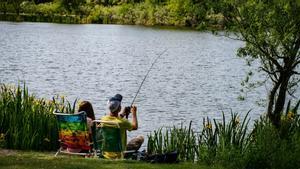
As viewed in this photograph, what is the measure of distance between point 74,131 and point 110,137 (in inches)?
23.8

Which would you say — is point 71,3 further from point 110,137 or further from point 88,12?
point 110,137

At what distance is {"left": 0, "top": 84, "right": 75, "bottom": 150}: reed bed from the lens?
11023mm

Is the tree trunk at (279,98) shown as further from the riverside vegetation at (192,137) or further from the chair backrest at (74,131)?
the chair backrest at (74,131)

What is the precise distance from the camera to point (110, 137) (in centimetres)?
943

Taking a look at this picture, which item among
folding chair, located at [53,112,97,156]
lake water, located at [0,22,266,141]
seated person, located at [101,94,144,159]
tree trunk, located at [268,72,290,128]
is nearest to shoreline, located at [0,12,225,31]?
lake water, located at [0,22,266,141]

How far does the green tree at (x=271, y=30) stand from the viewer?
1047 cm

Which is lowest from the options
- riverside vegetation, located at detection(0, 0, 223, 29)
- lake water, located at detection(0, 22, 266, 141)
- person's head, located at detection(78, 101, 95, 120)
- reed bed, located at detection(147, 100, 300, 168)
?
lake water, located at detection(0, 22, 266, 141)

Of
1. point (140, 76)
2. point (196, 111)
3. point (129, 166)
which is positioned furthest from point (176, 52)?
point (129, 166)

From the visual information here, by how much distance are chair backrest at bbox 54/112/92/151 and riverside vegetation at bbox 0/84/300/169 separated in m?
Result: 1.42

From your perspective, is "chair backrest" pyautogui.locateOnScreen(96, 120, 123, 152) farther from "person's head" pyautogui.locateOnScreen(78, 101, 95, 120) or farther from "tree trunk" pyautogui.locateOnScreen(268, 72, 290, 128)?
"tree trunk" pyautogui.locateOnScreen(268, 72, 290, 128)

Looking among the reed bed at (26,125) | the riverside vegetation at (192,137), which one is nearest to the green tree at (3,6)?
the riverside vegetation at (192,137)

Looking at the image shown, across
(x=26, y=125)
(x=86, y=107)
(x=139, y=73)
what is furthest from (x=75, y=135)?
(x=139, y=73)

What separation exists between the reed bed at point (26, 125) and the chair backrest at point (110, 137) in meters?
1.96

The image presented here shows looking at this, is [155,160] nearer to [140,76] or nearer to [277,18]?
[277,18]
